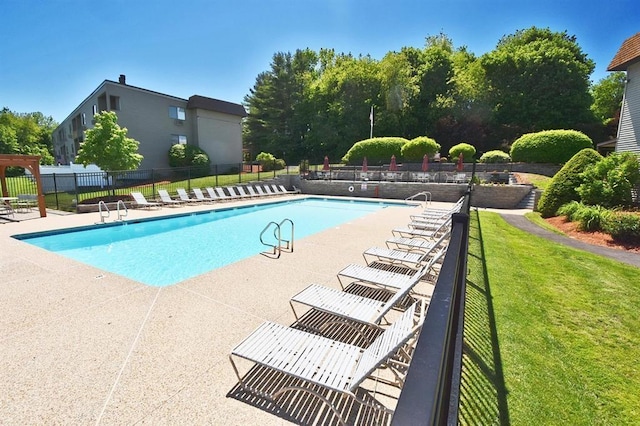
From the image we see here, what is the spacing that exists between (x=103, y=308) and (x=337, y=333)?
3298 millimetres

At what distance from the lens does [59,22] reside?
Answer: 585 inches

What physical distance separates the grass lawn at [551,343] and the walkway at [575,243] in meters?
0.72

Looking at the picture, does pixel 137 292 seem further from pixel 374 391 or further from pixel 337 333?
A: pixel 374 391

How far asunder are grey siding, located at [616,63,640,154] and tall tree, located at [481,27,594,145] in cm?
1940

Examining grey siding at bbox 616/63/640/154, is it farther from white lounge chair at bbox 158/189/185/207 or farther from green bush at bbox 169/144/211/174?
green bush at bbox 169/144/211/174

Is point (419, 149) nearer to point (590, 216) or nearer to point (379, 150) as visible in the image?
point (379, 150)

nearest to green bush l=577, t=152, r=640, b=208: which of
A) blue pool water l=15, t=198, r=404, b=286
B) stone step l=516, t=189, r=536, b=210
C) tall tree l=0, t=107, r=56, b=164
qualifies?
stone step l=516, t=189, r=536, b=210

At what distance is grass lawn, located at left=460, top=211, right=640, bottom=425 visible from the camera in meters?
2.70

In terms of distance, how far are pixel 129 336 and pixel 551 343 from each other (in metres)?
5.09

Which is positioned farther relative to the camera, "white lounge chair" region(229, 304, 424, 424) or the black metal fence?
the black metal fence

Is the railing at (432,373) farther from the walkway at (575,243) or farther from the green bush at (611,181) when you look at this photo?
the green bush at (611,181)

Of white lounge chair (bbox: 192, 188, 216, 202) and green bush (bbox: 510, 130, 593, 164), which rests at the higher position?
green bush (bbox: 510, 130, 593, 164)

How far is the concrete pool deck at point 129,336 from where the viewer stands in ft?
8.23

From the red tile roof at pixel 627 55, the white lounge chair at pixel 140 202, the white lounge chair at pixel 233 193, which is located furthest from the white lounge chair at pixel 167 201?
the red tile roof at pixel 627 55
